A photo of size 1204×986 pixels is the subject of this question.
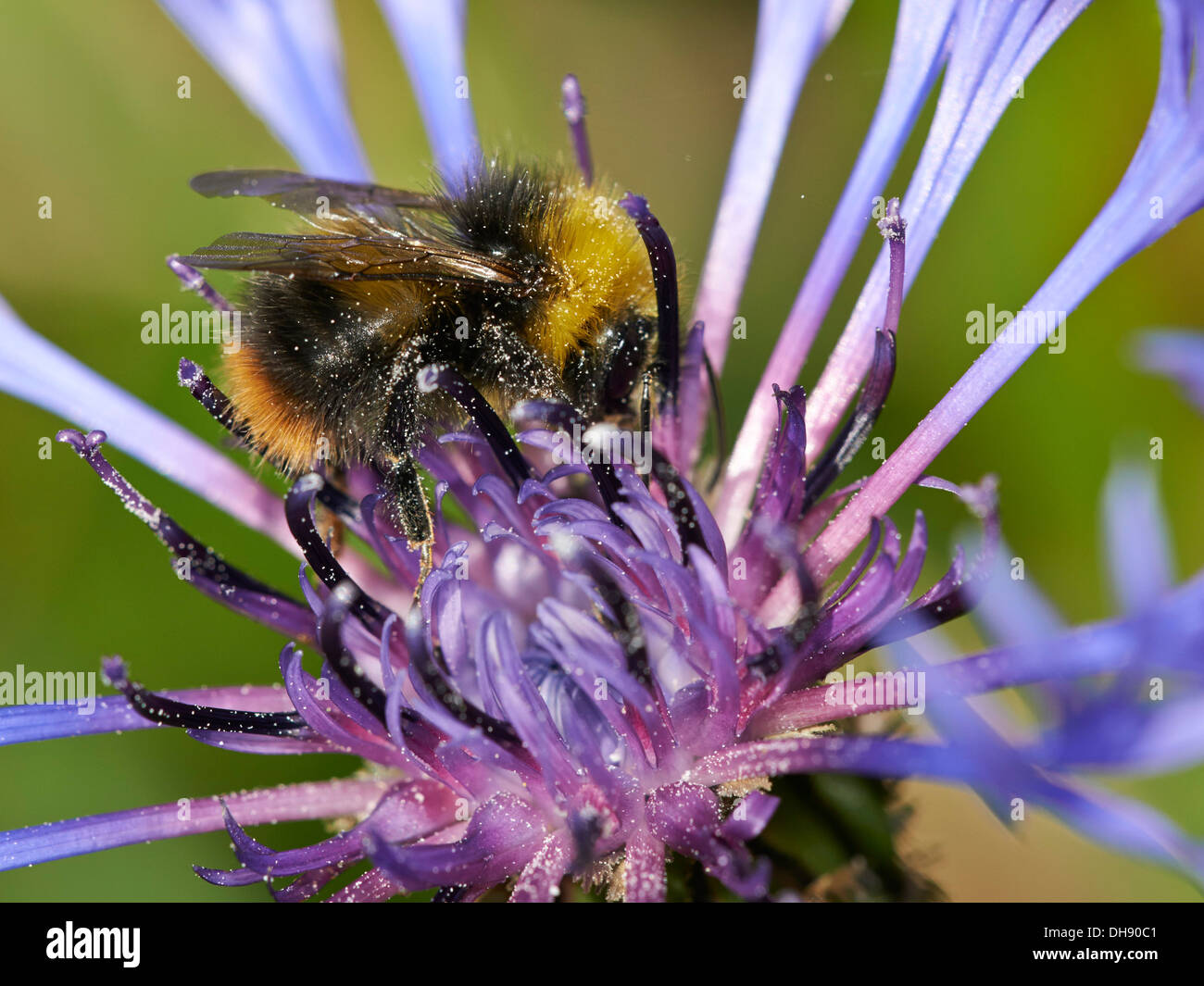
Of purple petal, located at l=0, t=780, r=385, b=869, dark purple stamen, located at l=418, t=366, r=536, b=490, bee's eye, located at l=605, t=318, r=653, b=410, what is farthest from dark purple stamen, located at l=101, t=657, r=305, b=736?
bee's eye, located at l=605, t=318, r=653, b=410

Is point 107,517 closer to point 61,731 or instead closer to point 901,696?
point 61,731

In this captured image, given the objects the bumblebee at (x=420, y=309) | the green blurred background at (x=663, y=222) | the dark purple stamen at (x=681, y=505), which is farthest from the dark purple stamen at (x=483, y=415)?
the green blurred background at (x=663, y=222)

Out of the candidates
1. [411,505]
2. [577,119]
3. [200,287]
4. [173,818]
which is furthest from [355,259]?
[173,818]

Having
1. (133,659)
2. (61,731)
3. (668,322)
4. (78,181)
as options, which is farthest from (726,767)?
(78,181)

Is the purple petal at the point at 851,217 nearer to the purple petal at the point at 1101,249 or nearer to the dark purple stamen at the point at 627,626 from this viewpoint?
the purple petal at the point at 1101,249

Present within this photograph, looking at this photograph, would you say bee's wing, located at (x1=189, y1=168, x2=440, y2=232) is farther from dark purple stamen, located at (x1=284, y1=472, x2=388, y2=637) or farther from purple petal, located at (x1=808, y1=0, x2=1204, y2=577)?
purple petal, located at (x1=808, y1=0, x2=1204, y2=577)

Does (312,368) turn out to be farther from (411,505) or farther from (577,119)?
(577,119)
